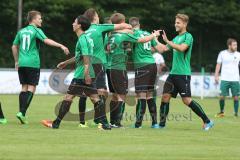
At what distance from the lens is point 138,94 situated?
15273mm

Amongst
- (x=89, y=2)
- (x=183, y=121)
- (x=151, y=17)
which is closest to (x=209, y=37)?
(x=151, y=17)

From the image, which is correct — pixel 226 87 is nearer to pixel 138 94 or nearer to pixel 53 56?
pixel 138 94

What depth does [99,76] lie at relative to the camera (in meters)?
14.8

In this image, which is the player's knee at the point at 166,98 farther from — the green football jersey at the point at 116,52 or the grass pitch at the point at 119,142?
the green football jersey at the point at 116,52

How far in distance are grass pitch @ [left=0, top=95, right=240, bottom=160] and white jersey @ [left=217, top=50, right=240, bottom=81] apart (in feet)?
15.0

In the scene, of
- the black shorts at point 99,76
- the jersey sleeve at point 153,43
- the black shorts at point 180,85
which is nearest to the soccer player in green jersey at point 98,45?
the black shorts at point 99,76

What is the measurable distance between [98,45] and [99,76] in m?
0.65

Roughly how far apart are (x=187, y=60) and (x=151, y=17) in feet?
88.6

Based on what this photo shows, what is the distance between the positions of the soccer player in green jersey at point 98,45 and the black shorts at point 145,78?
0.69 m

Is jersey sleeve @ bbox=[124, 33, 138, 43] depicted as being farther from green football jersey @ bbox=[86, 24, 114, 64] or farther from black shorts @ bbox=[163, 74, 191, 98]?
black shorts @ bbox=[163, 74, 191, 98]

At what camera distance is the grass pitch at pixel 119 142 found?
10359 millimetres

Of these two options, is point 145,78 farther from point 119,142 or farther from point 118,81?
point 119,142

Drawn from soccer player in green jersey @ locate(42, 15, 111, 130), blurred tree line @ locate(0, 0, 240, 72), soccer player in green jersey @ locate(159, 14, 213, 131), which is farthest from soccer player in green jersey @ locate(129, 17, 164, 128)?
blurred tree line @ locate(0, 0, 240, 72)

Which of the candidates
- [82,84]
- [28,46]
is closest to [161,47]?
[82,84]
